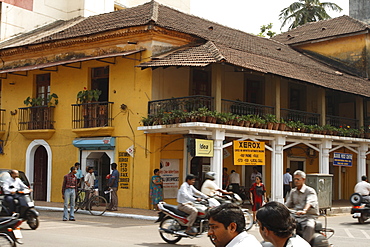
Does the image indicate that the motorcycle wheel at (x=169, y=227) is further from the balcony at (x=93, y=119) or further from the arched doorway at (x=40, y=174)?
the arched doorway at (x=40, y=174)

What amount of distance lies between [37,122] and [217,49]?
30.7ft

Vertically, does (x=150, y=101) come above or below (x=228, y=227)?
above

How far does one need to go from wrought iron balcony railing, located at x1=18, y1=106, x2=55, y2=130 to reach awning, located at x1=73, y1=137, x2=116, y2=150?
1.88 m

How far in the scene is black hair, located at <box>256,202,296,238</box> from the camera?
387cm

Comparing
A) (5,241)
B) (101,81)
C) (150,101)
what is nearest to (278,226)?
(5,241)

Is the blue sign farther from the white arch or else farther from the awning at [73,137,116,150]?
the white arch

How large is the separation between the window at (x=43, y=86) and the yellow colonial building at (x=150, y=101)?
0.05 meters

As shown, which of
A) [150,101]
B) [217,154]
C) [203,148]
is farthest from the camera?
[150,101]

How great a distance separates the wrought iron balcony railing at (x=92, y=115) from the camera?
21031mm

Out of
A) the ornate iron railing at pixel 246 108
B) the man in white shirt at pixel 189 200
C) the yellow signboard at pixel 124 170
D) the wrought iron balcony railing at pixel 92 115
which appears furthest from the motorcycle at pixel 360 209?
the wrought iron balcony railing at pixel 92 115

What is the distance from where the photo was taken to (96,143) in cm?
2105

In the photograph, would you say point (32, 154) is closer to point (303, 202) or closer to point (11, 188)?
point (11, 188)

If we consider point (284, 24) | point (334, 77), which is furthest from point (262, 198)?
point (284, 24)

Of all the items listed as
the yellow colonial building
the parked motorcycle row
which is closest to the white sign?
the yellow colonial building
